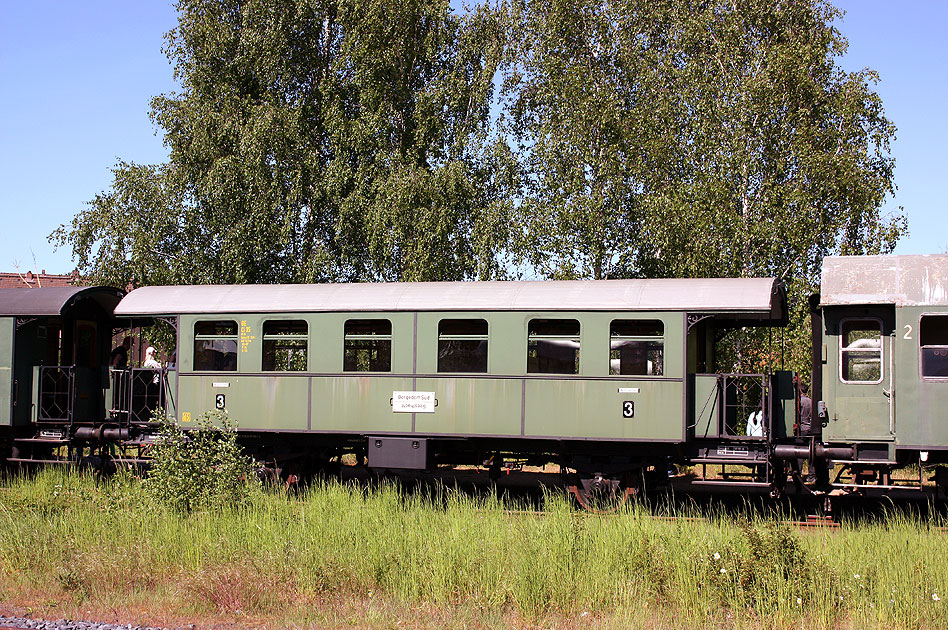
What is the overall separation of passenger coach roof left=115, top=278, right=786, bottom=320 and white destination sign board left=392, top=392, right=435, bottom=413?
127 cm

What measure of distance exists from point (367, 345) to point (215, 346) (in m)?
2.59

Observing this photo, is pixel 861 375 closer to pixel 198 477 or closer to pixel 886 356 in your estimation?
pixel 886 356

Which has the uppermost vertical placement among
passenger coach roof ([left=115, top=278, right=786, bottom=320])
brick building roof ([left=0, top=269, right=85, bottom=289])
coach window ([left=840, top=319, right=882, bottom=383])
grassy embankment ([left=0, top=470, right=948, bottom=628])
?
brick building roof ([left=0, top=269, right=85, bottom=289])

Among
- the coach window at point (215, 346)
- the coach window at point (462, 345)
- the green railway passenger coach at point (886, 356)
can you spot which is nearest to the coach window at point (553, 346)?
the coach window at point (462, 345)

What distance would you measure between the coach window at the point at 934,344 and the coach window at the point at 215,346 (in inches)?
392

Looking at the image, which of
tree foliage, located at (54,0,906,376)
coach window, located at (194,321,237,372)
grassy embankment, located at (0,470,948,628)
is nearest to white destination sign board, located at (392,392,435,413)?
coach window, located at (194,321,237,372)

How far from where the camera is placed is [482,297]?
13.1 metres

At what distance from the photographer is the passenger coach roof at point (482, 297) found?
12.2 m

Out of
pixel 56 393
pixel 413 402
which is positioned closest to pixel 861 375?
pixel 413 402

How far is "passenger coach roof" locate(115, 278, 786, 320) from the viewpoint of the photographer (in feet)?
40.0

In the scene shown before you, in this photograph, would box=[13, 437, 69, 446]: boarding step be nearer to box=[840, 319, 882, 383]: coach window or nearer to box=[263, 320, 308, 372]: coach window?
box=[263, 320, 308, 372]: coach window

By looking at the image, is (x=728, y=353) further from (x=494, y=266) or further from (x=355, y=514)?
(x=355, y=514)

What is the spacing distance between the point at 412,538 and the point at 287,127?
1848 cm

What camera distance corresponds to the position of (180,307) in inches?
567
